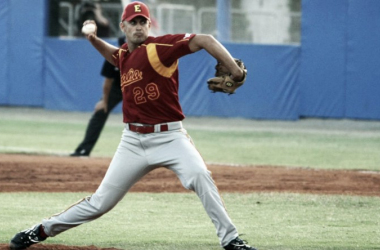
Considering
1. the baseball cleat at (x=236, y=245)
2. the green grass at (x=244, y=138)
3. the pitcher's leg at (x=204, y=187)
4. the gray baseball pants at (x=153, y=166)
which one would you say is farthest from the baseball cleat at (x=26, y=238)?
the green grass at (x=244, y=138)

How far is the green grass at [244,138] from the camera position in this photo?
1415cm

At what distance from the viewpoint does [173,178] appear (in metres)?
11.4

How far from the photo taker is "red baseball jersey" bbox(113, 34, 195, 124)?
599 centimetres

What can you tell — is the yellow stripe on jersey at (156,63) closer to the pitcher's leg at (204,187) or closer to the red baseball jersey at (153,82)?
the red baseball jersey at (153,82)

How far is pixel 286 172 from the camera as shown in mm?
11961

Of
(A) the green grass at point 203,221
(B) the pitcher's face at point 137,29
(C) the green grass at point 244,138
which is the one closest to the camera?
(B) the pitcher's face at point 137,29

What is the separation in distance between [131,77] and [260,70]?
15.0 meters

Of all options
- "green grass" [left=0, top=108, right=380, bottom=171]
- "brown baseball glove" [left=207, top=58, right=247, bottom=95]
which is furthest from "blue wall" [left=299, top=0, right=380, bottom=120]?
"brown baseball glove" [left=207, top=58, right=247, bottom=95]

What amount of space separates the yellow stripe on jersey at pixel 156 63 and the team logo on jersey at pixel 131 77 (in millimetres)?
127

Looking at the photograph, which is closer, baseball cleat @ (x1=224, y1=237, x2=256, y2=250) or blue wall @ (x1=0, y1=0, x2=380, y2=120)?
baseball cleat @ (x1=224, y1=237, x2=256, y2=250)

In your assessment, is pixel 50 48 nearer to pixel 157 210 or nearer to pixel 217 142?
pixel 217 142

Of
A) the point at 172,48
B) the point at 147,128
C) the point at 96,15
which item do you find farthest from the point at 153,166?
the point at 96,15

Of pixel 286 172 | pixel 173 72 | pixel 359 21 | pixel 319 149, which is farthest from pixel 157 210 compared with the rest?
pixel 359 21

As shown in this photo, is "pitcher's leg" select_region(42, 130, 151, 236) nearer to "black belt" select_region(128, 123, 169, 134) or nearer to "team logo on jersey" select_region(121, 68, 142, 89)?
"black belt" select_region(128, 123, 169, 134)
